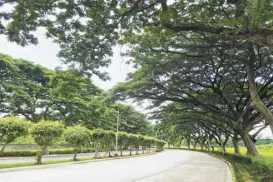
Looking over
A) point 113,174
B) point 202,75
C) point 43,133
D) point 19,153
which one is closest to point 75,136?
point 43,133

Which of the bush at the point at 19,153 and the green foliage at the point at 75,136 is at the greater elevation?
the green foliage at the point at 75,136

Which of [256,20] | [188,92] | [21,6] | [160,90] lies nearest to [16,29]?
[21,6]

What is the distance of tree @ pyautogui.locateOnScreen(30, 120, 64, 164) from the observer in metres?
13.2

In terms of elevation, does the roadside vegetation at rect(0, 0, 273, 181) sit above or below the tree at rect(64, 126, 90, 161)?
above

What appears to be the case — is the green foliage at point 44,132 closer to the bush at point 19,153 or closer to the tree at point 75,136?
the tree at point 75,136

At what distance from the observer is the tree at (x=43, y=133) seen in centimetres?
1317

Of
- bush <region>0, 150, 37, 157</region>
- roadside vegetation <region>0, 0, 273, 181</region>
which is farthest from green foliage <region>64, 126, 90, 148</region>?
bush <region>0, 150, 37, 157</region>

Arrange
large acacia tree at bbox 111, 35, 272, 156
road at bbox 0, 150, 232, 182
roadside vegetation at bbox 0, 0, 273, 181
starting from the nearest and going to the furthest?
roadside vegetation at bbox 0, 0, 273, 181, road at bbox 0, 150, 232, 182, large acacia tree at bbox 111, 35, 272, 156

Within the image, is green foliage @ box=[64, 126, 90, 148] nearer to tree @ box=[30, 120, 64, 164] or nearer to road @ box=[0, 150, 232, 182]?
road @ box=[0, 150, 232, 182]

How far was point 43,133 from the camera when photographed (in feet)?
43.3

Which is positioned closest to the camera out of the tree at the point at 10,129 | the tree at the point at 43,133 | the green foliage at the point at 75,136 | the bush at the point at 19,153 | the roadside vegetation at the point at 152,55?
the roadside vegetation at the point at 152,55

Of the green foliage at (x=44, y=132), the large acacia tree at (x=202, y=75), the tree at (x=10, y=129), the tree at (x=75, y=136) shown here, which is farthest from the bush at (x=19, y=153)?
the tree at (x=10, y=129)

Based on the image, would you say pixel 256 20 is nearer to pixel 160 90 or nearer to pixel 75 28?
pixel 75 28

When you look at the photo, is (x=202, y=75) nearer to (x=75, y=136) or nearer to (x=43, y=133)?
(x=75, y=136)
